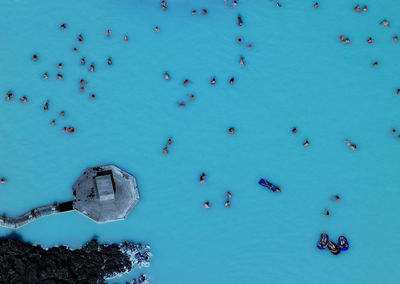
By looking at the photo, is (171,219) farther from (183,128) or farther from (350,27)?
(350,27)

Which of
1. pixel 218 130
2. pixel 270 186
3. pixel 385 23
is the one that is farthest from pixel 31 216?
Result: pixel 385 23

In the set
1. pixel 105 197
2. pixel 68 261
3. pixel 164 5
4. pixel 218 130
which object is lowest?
pixel 68 261

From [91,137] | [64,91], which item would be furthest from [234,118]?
[64,91]

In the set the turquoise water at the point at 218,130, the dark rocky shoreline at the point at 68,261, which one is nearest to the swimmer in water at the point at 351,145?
the turquoise water at the point at 218,130

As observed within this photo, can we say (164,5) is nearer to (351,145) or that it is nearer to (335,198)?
(351,145)

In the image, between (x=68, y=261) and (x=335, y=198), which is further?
(x=335, y=198)

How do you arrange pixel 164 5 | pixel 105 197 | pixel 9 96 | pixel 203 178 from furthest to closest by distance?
1. pixel 164 5
2. pixel 203 178
3. pixel 9 96
4. pixel 105 197
